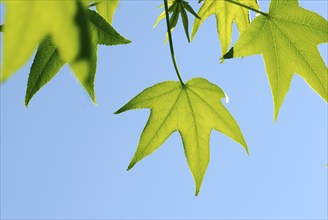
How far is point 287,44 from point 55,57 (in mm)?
514

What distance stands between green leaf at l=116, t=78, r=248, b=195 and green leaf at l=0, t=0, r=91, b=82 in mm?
740

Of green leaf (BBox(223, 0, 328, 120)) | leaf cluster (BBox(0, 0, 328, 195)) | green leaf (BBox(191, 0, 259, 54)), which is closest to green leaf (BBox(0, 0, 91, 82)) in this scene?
leaf cluster (BBox(0, 0, 328, 195))

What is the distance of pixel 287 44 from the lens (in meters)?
1.09

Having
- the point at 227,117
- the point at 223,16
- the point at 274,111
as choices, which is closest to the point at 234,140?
the point at 227,117

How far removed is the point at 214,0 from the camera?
1366mm

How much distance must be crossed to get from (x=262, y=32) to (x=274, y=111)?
0.19m

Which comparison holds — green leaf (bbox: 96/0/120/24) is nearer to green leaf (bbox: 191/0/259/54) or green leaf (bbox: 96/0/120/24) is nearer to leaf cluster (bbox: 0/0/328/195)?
leaf cluster (bbox: 0/0/328/195)

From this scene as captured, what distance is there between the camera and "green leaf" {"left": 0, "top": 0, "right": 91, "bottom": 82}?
0.33 meters

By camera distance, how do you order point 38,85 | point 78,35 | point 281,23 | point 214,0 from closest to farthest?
point 78,35
point 38,85
point 281,23
point 214,0

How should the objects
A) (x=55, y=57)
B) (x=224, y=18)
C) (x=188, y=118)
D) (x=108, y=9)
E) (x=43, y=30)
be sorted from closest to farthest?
(x=43, y=30) → (x=55, y=57) → (x=108, y=9) → (x=188, y=118) → (x=224, y=18)

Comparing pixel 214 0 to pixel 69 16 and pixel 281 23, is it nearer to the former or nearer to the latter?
pixel 281 23

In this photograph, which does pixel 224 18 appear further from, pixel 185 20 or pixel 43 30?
pixel 43 30

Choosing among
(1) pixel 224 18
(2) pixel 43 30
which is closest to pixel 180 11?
(1) pixel 224 18

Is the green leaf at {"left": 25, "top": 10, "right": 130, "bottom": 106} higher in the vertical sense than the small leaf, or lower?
lower
